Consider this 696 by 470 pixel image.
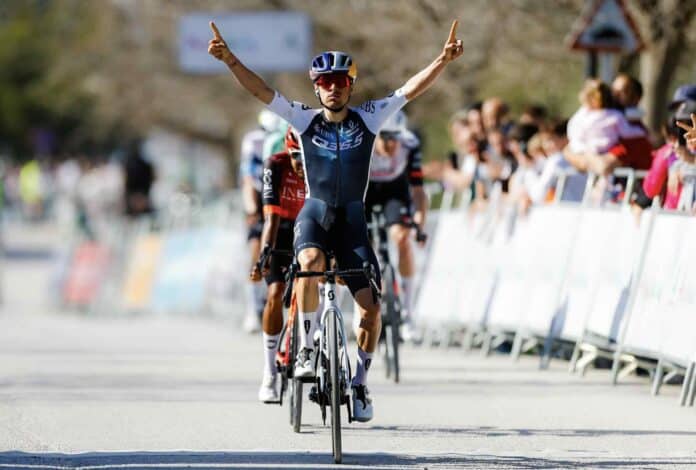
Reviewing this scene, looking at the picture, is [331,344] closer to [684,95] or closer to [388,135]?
[684,95]

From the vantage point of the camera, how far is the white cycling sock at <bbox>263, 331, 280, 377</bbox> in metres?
11.1

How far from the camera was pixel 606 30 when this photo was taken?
16.2 m

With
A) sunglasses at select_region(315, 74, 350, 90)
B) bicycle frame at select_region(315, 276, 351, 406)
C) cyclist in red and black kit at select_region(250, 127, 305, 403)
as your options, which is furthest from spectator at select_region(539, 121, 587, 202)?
bicycle frame at select_region(315, 276, 351, 406)

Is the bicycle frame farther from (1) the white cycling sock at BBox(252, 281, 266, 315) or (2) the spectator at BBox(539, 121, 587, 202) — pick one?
(1) the white cycling sock at BBox(252, 281, 266, 315)

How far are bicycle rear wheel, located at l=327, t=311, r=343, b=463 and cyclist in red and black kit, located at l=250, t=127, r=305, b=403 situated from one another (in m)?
1.16

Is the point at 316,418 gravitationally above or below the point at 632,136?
below

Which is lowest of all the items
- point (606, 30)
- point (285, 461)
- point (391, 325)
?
point (285, 461)

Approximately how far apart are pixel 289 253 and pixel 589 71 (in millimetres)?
6974

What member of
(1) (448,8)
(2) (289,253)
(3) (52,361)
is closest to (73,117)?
(1) (448,8)

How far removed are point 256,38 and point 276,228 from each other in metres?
19.4

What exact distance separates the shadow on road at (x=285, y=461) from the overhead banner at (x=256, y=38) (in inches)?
732

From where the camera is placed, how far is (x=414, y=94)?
10375 millimetres

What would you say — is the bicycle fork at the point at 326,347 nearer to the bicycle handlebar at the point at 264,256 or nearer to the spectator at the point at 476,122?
the bicycle handlebar at the point at 264,256

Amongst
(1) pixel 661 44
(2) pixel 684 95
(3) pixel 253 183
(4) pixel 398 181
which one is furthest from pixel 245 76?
(1) pixel 661 44
